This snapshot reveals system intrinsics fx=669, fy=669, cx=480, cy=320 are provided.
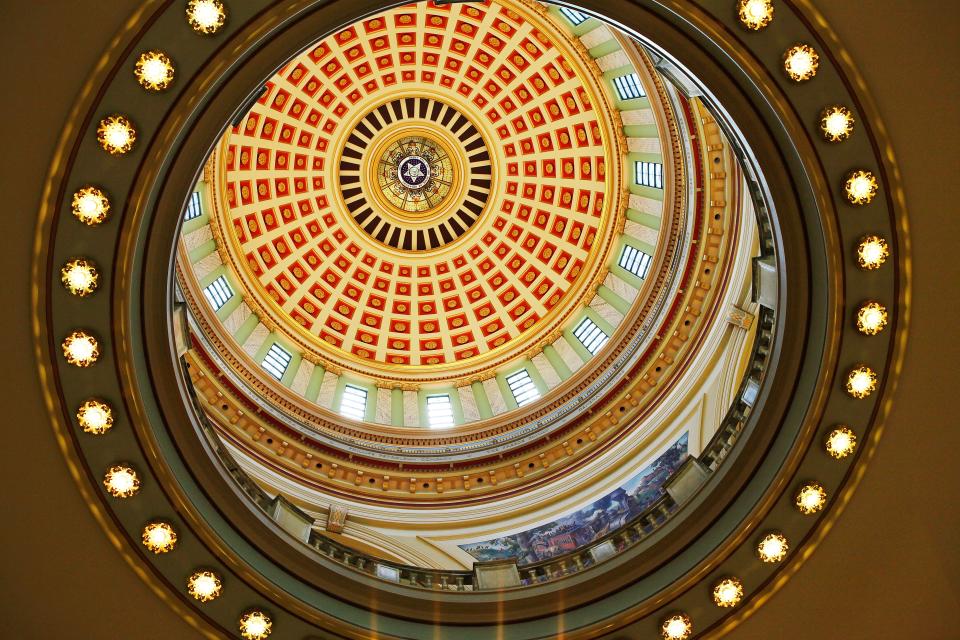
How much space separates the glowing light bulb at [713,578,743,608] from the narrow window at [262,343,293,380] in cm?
1567

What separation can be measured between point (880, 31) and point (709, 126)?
33.6 feet

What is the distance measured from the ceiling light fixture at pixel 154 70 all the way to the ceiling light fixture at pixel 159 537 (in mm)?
5598

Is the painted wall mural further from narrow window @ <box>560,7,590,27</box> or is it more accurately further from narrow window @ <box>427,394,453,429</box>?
narrow window @ <box>560,7,590,27</box>

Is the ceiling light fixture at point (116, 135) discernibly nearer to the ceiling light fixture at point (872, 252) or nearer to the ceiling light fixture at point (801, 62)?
the ceiling light fixture at point (801, 62)

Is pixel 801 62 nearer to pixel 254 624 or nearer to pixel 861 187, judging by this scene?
pixel 861 187

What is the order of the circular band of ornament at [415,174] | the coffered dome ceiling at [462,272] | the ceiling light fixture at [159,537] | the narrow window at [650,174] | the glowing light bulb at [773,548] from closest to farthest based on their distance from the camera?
the ceiling light fixture at [159,537]
the glowing light bulb at [773,548]
the coffered dome ceiling at [462,272]
the narrow window at [650,174]
the circular band of ornament at [415,174]

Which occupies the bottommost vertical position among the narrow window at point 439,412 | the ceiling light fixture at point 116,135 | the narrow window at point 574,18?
the ceiling light fixture at point 116,135

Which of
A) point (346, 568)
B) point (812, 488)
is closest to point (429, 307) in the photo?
point (346, 568)

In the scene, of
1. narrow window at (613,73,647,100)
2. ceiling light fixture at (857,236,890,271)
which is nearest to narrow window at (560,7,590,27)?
narrow window at (613,73,647,100)

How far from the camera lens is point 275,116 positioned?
2553 centimetres

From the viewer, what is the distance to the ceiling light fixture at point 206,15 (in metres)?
7.54

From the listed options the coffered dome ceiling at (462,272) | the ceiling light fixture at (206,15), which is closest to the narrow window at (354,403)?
the coffered dome ceiling at (462,272)

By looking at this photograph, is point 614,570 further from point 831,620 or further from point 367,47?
point 367,47

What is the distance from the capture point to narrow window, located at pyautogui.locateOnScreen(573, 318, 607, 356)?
74.5 ft
